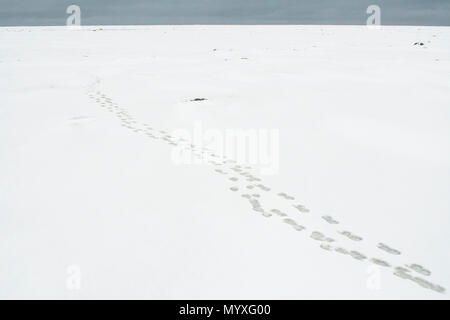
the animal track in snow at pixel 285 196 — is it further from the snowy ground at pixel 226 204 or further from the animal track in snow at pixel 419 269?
the animal track in snow at pixel 419 269

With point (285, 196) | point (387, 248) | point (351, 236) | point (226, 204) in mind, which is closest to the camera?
point (387, 248)

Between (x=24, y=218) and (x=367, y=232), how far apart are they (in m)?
3.72

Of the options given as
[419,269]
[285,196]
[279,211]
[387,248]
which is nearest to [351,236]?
[387,248]

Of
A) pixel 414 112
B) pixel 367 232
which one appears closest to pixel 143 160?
pixel 367 232

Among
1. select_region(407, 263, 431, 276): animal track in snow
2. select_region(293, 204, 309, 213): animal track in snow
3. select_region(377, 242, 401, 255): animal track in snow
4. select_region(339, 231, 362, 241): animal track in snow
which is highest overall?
select_region(293, 204, 309, 213): animal track in snow

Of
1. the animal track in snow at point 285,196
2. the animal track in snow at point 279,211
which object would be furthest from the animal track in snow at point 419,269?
the animal track in snow at point 285,196

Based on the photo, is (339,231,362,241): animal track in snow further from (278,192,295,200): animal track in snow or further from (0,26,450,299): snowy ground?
(278,192,295,200): animal track in snow

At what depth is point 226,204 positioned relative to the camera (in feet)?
15.2

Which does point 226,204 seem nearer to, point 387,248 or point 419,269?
point 387,248

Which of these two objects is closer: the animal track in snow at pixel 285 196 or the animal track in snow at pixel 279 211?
the animal track in snow at pixel 279 211

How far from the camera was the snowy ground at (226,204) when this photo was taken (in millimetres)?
3258

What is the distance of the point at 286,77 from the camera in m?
14.8

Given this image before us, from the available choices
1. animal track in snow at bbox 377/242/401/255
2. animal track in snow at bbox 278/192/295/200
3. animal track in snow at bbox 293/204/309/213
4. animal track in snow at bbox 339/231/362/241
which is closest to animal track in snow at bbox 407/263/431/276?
animal track in snow at bbox 377/242/401/255

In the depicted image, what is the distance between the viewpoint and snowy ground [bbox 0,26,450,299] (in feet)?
10.7
